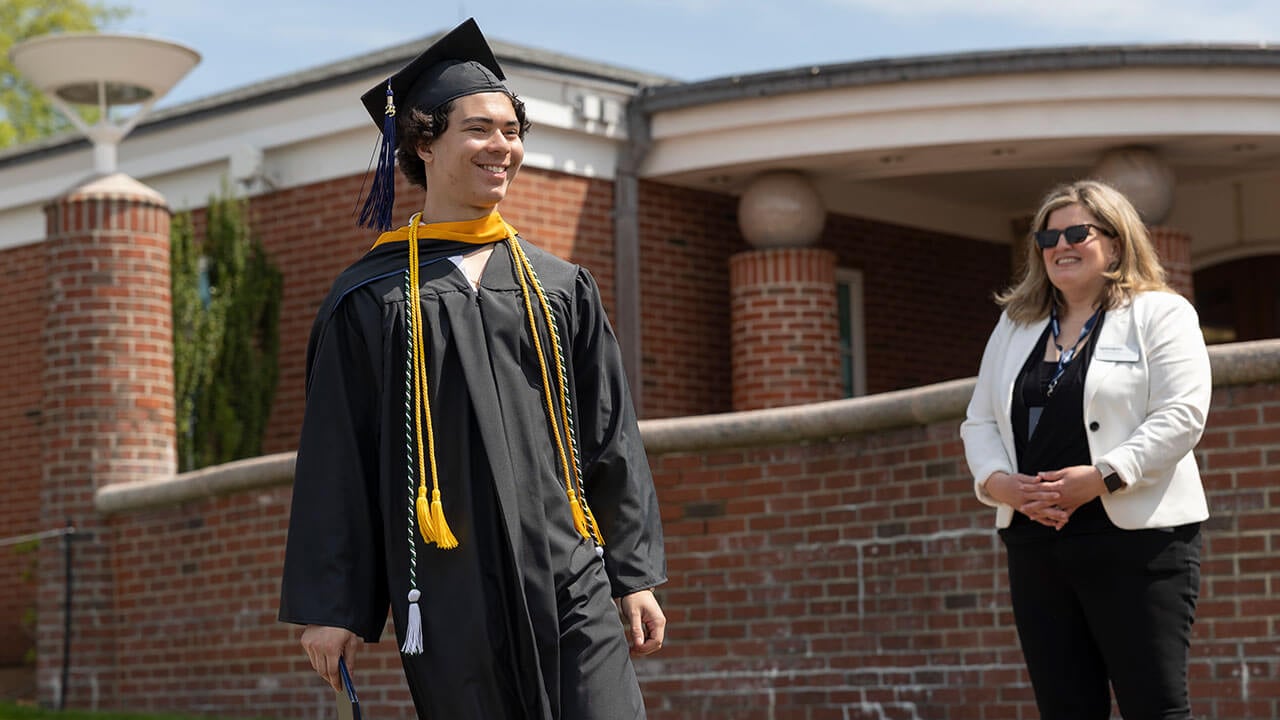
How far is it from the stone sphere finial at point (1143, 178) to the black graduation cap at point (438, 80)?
347 inches

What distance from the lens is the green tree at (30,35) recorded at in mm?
32281

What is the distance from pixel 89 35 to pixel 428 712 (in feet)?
28.3

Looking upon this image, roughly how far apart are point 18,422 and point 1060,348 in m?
11.4

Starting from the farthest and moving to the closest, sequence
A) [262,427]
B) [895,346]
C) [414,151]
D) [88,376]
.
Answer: [895,346] < [262,427] < [88,376] < [414,151]

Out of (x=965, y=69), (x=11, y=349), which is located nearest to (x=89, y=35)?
(x=11, y=349)

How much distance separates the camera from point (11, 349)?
49.6 ft

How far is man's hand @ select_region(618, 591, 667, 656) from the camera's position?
13.3 feet

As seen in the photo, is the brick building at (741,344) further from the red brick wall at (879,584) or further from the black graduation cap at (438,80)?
the black graduation cap at (438,80)

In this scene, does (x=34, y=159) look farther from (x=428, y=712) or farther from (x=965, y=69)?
(x=428, y=712)

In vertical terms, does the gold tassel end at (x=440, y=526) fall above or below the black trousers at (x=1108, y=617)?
above

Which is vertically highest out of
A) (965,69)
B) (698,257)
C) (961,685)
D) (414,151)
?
(965,69)

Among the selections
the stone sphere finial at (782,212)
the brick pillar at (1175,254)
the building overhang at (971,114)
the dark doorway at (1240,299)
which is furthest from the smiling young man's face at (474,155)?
the dark doorway at (1240,299)

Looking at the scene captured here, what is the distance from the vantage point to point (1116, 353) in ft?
17.1

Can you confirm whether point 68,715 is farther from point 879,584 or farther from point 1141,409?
point 1141,409
